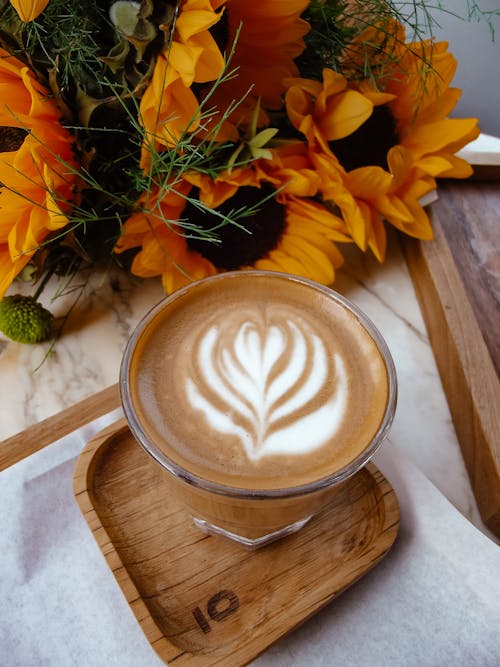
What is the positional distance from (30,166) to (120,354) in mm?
278

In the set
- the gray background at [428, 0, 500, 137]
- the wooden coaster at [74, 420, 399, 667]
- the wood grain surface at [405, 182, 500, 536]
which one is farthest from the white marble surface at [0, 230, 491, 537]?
the gray background at [428, 0, 500, 137]

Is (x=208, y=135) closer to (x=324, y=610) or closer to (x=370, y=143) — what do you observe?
(x=370, y=143)

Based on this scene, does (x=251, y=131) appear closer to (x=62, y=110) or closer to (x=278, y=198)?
(x=278, y=198)

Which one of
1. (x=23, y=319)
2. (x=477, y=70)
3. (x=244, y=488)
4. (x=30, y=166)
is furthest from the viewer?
(x=477, y=70)

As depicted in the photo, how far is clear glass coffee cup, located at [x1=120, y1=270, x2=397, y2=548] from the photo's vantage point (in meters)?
0.53

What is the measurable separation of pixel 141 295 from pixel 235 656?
0.51 metres

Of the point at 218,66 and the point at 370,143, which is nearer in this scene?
the point at 218,66

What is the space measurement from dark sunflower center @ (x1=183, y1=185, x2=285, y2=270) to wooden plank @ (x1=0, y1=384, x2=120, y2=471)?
223 mm

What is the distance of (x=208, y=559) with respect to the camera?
0.61m

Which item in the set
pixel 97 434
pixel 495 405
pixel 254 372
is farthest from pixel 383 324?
pixel 97 434

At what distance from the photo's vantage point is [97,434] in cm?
66

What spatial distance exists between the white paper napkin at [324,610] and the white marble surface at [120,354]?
96mm

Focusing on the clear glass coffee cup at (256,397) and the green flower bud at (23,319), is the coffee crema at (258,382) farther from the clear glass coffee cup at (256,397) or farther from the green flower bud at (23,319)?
the green flower bud at (23,319)

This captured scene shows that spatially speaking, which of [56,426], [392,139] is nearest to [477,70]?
[392,139]
